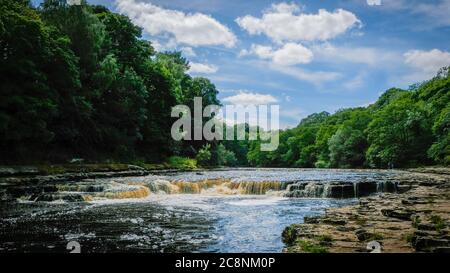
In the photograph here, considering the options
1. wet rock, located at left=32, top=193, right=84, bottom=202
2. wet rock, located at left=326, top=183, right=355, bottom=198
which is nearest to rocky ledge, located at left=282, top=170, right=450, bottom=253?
wet rock, located at left=326, top=183, right=355, bottom=198

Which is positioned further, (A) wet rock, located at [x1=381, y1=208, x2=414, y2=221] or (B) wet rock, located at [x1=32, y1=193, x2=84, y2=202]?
(B) wet rock, located at [x1=32, y1=193, x2=84, y2=202]

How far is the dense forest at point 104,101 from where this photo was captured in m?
25.4

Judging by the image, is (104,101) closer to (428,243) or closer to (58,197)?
(58,197)

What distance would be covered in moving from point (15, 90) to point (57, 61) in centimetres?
512

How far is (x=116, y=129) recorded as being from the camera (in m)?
39.6

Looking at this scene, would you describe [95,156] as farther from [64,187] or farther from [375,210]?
[375,210]

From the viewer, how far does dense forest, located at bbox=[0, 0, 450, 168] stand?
2542cm

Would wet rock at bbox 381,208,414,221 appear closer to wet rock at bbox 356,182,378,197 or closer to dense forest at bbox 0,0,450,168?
wet rock at bbox 356,182,378,197

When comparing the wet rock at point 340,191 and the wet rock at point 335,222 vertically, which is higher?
the wet rock at point 335,222

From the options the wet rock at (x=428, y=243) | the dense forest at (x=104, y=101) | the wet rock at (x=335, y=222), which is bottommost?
the wet rock at (x=335, y=222)

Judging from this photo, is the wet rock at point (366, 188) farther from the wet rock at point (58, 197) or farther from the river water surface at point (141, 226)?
the wet rock at point (58, 197)

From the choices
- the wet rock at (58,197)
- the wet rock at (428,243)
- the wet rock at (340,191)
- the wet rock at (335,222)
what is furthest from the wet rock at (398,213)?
the wet rock at (58,197)

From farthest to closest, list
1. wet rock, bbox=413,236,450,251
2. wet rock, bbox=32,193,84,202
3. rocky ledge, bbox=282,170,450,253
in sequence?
wet rock, bbox=32,193,84,202
rocky ledge, bbox=282,170,450,253
wet rock, bbox=413,236,450,251
